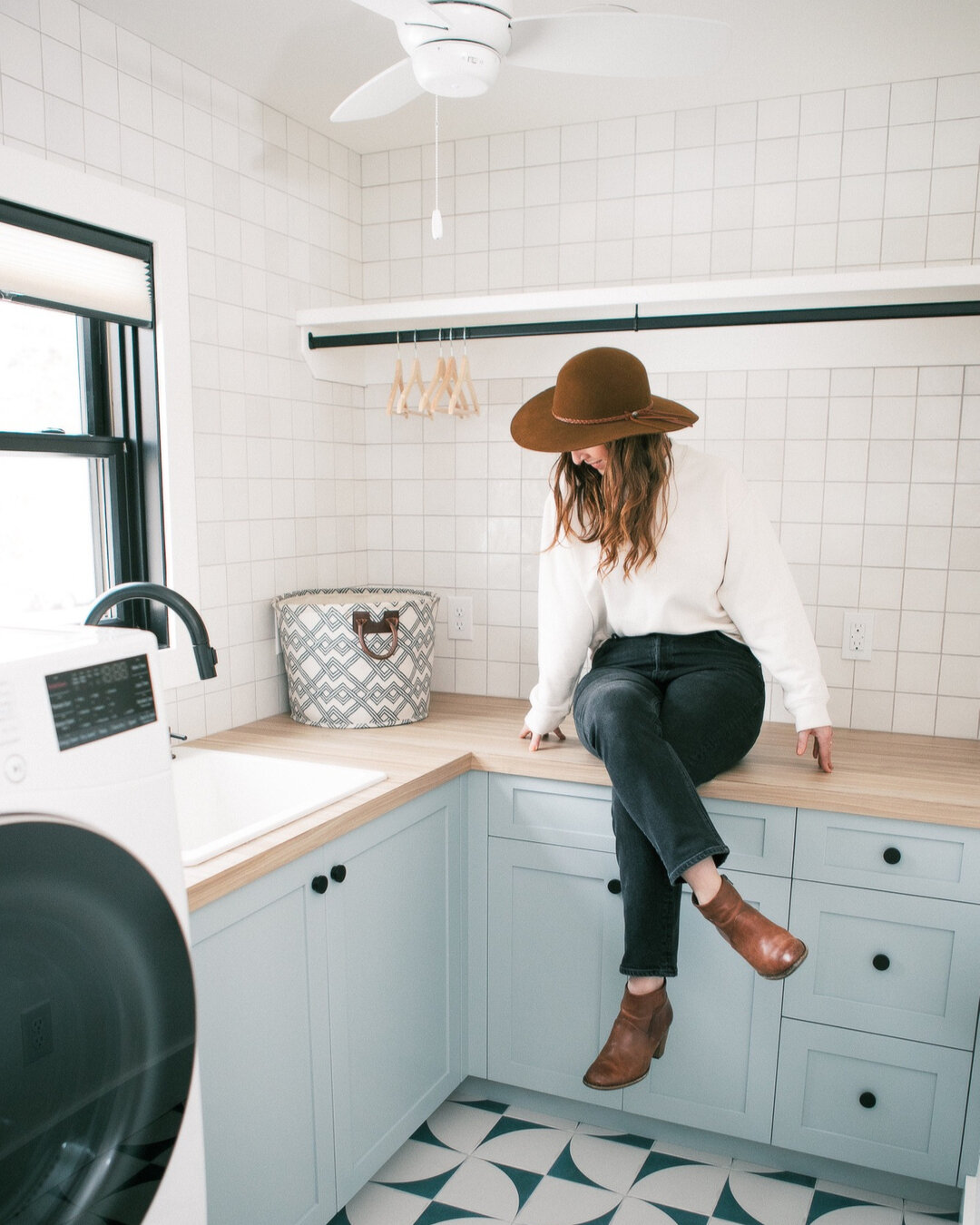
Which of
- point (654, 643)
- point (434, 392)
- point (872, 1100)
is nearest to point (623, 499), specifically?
point (654, 643)

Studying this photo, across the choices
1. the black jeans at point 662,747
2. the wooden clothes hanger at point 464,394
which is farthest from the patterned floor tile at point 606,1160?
the wooden clothes hanger at point 464,394

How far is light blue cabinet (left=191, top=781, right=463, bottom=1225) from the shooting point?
1.49 meters

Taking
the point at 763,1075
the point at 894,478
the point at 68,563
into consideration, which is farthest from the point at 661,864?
the point at 68,563

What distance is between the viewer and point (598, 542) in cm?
201

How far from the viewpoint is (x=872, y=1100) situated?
1.90 metres

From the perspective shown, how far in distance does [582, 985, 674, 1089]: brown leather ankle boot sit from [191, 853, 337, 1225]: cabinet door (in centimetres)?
49

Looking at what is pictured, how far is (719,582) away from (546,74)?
47.6 inches

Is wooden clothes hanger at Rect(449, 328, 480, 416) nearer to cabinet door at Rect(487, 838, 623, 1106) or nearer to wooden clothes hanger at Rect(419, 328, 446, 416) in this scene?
wooden clothes hanger at Rect(419, 328, 446, 416)

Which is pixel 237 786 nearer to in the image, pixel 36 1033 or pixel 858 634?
pixel 36 1033

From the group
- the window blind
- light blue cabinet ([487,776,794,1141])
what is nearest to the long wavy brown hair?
light blue cabinet ([487,776,794,1141])

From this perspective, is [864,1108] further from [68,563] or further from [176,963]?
[68,563]

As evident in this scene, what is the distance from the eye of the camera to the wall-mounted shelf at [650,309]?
2.02m

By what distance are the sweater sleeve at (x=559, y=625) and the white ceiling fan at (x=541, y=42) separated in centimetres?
88

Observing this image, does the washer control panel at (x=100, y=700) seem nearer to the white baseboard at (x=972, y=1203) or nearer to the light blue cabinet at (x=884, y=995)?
the light blue cabinet at (x=884, y=995)
